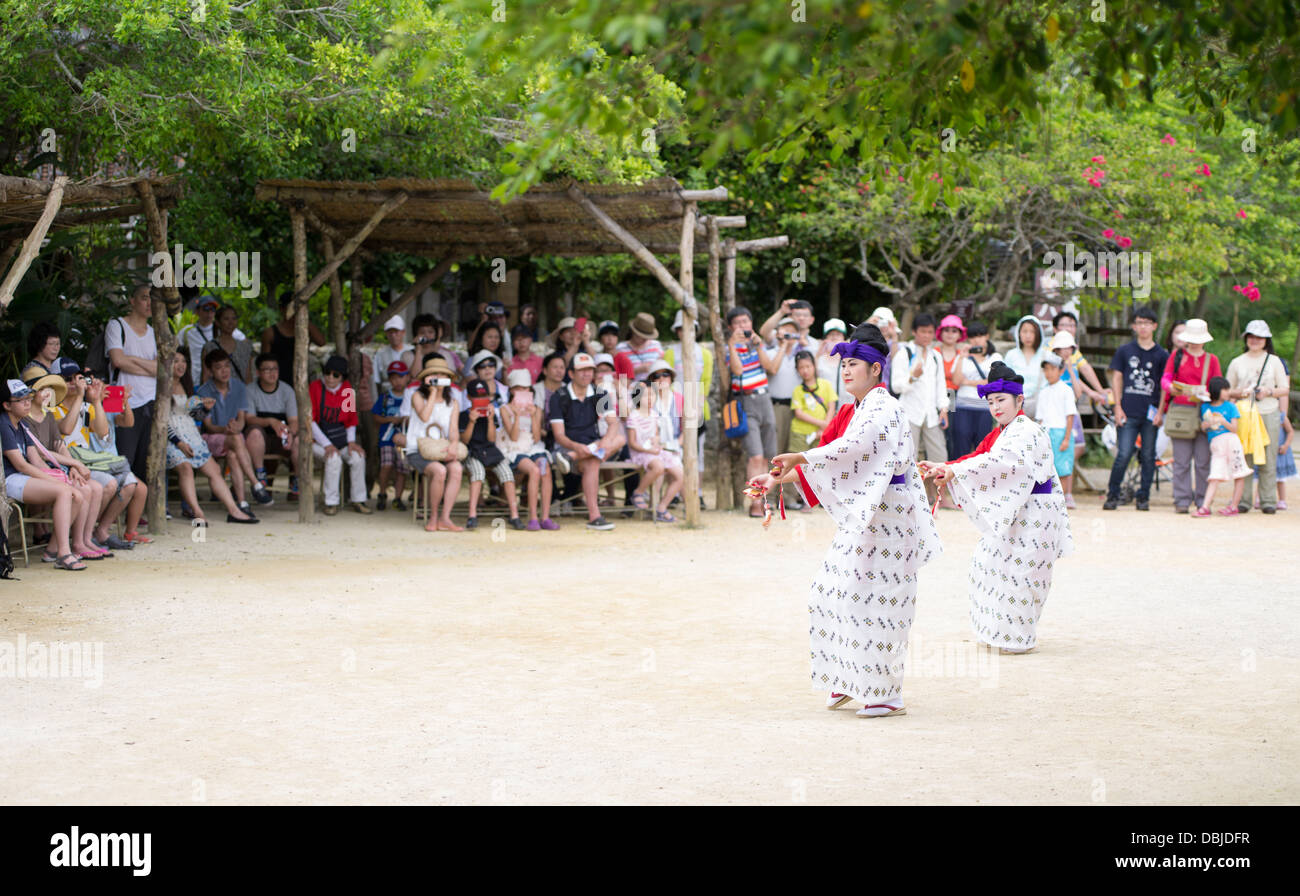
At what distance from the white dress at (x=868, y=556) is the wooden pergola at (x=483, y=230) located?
669 centimetres

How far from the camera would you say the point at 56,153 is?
471 inches

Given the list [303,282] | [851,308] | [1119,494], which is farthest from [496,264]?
[1119,494]

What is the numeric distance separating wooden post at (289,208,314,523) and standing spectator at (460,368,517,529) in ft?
4.65

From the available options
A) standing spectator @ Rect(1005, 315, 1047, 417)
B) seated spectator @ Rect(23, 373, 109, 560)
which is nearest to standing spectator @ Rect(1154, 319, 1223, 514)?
standing spectator @ Rect(1005, 315, 1047, 417)

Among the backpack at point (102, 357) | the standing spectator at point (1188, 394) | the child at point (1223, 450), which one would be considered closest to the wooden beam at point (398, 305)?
the backpack at point (102, 357)

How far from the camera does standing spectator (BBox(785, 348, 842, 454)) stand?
1417cm

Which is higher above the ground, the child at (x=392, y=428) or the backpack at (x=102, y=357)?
the backpack at (x=102, y=357)

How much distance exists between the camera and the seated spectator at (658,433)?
13.5 metres

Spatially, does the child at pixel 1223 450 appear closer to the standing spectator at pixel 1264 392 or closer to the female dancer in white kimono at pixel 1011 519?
the standing spectator at pixel 1264 392

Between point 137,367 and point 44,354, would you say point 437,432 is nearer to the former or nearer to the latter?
point 137,367

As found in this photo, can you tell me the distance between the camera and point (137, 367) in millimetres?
11641

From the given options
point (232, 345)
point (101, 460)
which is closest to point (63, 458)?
point (101, 460)

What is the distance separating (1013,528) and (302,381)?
7257mm

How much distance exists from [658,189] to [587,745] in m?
7.93
